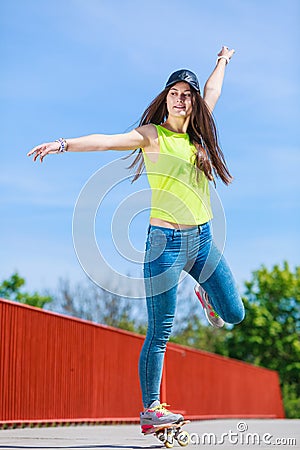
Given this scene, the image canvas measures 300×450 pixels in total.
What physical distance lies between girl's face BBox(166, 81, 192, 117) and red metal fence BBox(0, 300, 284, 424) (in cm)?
475

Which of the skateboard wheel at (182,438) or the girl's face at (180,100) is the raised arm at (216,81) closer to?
the girl's face at (180,100)

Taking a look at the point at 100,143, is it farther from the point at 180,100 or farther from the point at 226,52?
the point at 226,52

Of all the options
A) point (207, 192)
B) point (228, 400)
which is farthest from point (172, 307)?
point (228, 400)

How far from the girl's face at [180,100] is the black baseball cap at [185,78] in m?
0.03

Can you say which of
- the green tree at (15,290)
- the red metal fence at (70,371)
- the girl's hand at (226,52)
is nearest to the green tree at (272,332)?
the green tree at (15,290)

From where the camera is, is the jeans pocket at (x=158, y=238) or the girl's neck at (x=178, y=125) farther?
the girl's neck at (x=178, y=125)

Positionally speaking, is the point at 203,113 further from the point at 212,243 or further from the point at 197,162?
the point at 212,243

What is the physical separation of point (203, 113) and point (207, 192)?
1.62ft

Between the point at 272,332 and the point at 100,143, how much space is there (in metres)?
39.8

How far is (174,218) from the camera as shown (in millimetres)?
4879

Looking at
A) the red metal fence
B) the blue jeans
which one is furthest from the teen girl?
the red metal fence

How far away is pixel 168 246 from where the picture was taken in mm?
4844

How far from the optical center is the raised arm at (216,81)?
17.8 feet

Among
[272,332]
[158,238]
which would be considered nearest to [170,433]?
[158,238]
